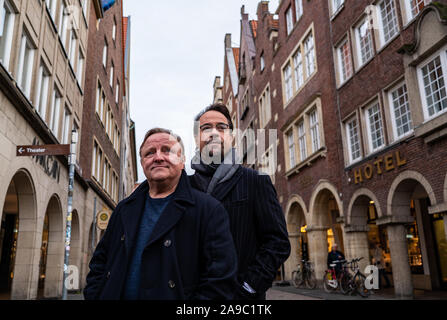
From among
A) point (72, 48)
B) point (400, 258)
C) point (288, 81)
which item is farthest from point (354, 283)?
point (72, 48)

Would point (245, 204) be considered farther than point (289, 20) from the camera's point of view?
No

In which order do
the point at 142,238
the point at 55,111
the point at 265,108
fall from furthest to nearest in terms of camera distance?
the point at 265,108 < the point at 55,111 < the point at 142,238

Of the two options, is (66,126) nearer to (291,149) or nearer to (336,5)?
(291,149)

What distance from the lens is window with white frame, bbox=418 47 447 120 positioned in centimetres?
1011

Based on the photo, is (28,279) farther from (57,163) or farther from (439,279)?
(439,279)

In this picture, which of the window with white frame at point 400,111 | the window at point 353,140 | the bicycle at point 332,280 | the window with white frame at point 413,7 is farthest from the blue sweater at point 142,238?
the window at point 353,140

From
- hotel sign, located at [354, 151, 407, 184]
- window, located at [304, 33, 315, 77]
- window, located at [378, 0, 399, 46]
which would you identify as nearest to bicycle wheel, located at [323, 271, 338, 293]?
hotel sign, located at [354, 151, 407, 184]

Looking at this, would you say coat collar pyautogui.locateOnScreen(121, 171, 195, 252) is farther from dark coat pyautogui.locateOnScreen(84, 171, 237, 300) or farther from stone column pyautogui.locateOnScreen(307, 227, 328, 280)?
stone column pyautogui.locateOnScreen(307, 227, 328, 280)

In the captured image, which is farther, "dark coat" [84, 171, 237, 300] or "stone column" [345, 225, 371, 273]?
"stone column" [345, 225, 371, 273]

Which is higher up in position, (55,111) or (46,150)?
(55,111)

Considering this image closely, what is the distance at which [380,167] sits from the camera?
504 inches

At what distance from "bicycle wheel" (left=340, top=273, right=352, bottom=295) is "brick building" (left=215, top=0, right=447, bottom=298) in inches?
39.3

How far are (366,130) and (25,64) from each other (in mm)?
11343
